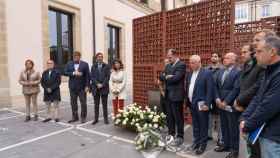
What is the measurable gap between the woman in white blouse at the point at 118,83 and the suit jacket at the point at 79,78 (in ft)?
2.13

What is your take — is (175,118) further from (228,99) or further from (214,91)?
(228,99)

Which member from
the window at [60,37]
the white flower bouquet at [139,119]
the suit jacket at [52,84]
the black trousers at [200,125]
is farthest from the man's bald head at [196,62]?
the window at [60,37]

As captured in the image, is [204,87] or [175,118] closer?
[204,87]

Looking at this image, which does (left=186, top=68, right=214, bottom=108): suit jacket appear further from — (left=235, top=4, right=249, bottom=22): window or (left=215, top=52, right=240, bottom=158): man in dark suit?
(left=235, top=4, right=249, bottom=22): window

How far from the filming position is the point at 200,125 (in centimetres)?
464

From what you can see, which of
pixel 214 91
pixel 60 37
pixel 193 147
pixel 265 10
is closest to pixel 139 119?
pixel 193 147

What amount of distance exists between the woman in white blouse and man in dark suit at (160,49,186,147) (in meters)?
1.71

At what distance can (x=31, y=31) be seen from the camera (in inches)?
383

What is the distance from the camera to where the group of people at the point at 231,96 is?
2.37 metres

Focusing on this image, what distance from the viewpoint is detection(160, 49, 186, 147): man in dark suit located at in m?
4.98

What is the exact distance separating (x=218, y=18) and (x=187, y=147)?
9.11ft

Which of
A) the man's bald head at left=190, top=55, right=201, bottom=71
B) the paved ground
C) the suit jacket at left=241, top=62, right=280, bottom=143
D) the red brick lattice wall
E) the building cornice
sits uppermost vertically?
the building cornice

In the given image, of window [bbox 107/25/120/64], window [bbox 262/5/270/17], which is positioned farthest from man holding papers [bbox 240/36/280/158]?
window [bbox 262/5/270/17]

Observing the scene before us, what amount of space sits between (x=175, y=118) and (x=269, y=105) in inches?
116
